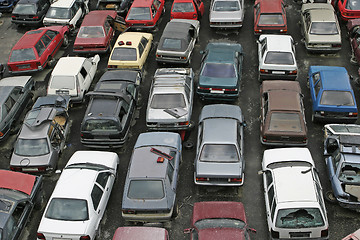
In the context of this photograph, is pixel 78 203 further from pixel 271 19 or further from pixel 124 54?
pixel 271 19

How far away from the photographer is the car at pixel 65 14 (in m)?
20.2

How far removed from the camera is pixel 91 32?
1853cm

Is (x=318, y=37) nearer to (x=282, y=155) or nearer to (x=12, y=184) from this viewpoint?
(x=282, y=155)

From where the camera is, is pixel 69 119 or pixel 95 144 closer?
pixel 95 144

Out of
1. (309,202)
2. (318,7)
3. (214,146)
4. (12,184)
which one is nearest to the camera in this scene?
(309,202)

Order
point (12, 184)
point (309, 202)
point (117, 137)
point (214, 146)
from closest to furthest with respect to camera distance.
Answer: point (309, 202) < point (12, 184) < point (214, 146) < point (117, 137)

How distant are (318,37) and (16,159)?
12784mm

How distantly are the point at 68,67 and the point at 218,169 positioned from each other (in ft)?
25.6

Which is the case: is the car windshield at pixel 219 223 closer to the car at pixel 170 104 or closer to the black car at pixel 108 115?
the car at pixel 170 104

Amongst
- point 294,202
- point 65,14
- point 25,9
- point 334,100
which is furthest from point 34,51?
point 294,202

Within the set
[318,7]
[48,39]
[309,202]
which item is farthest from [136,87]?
[318,7]

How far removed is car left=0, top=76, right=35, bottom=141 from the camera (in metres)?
14.5

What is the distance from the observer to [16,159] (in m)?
12.9

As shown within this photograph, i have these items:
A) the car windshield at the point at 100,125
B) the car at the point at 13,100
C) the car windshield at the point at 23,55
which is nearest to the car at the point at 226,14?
the car windshield at the point at 23,55
